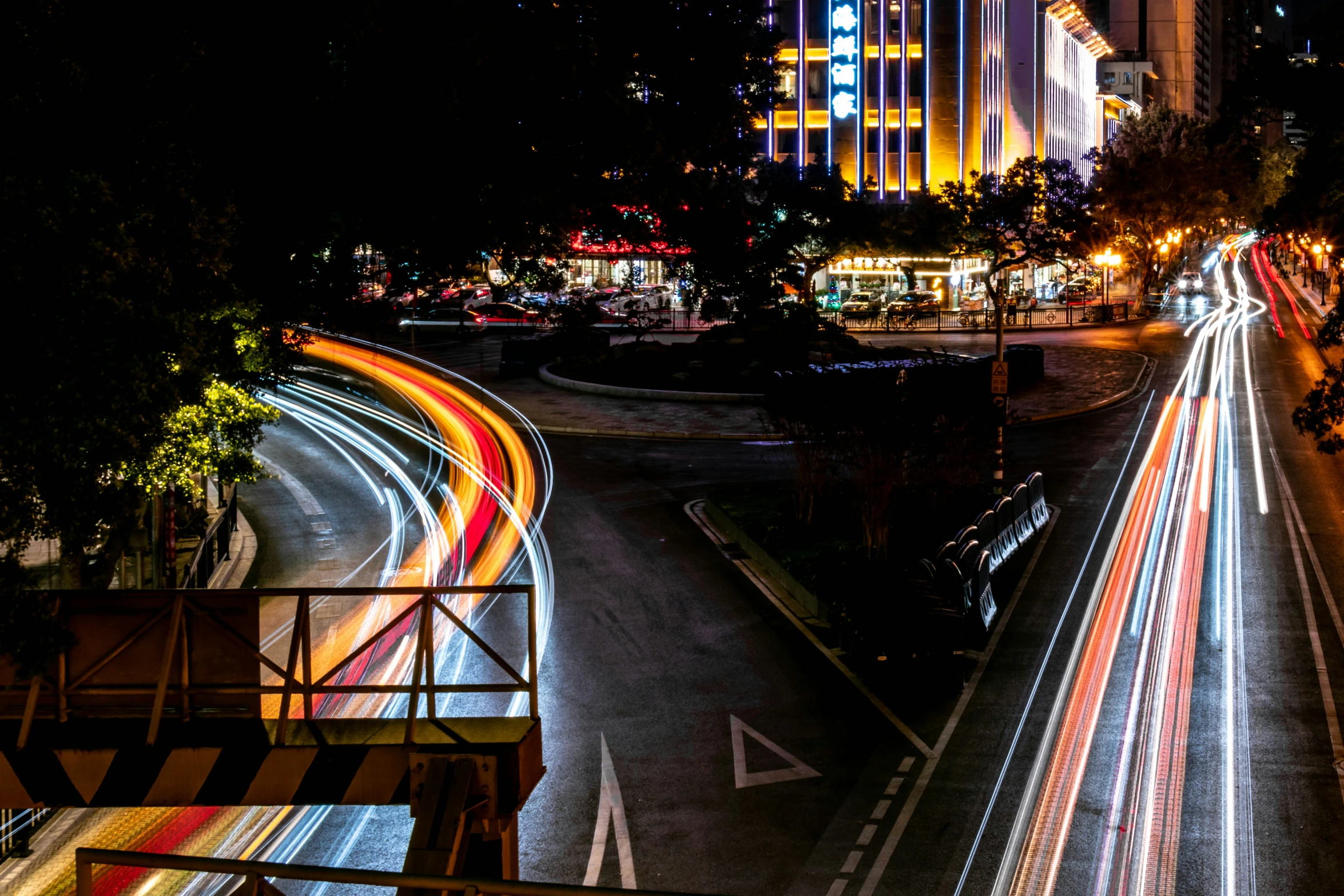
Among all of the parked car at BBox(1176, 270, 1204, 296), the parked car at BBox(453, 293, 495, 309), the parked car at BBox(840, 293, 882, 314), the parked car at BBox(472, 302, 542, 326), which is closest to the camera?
the parked car at BBox(472, 302, 542, 326)

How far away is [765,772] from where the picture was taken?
41.8ft

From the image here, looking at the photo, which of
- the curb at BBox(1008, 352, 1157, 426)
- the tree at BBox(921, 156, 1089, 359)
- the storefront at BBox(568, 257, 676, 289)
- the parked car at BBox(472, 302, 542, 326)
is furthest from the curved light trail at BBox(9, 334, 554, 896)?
the storefront at BBox(568, 257, 676, 289)

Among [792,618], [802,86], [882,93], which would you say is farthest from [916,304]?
[792,618]

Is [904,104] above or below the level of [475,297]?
above

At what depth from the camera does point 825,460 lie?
Result: 22844mm

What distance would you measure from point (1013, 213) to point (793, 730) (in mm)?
61129

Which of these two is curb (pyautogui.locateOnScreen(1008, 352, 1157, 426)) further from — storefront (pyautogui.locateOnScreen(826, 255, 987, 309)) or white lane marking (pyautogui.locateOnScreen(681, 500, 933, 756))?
storefront (pyautogui.locateOnScreen(826, 255, 987, 309))

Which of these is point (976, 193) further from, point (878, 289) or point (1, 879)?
→ point (1, 879)

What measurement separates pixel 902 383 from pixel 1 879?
15.9 metres

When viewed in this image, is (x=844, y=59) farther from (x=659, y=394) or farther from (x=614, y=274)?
(x=659, y=394)

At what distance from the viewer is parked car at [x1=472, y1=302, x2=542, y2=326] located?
6119cm

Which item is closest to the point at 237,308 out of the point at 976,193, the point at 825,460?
the point at 825,460

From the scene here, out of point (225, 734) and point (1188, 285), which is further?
point (1188, 285)

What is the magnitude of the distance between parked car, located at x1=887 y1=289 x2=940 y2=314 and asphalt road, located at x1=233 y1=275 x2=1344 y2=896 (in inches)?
1562
